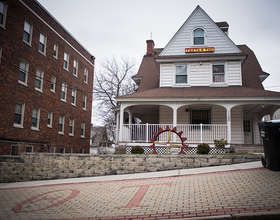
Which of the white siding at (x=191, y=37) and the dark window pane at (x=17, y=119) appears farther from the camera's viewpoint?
the white siding at (x=191, y=37)

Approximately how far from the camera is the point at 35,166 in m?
12.5

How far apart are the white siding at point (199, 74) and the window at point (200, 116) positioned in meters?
1.78

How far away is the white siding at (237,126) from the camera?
16.7 meters

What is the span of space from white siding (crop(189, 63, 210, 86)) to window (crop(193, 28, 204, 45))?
1744 millimetres

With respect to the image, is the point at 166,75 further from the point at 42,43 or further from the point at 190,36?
the point at 42,43

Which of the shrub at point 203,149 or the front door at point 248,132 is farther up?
the front door at point 248,132

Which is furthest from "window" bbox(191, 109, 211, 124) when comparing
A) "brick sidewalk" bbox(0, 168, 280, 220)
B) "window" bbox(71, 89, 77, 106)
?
"window" bbox(71, 89, 77, 106)

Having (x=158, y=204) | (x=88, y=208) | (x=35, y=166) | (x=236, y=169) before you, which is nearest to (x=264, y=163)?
(x=236, y=169)

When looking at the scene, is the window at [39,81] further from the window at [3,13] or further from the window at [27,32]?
the window at [3,13]

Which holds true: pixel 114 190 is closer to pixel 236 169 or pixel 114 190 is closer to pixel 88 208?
pixel 88 208

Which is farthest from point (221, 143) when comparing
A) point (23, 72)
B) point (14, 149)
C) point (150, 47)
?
point (23, 72)

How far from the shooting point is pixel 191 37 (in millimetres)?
18469

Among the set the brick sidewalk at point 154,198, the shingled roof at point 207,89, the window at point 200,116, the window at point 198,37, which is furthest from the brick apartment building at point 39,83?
the window at point 198,37

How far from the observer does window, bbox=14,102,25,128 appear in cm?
1676
